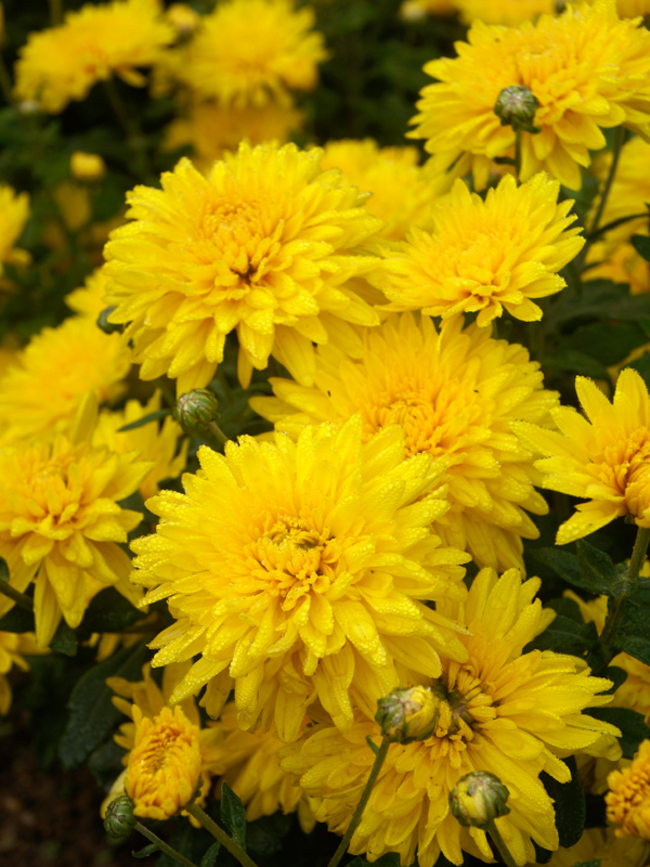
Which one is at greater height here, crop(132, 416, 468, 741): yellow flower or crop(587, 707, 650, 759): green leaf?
crop(132, 416, 468, 741): yellow flower

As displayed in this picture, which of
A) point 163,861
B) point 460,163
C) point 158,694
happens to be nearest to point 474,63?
point 460,163

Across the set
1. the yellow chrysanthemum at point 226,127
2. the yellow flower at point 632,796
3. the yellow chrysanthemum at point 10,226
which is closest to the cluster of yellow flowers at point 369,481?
the yellow flower at point 632,796

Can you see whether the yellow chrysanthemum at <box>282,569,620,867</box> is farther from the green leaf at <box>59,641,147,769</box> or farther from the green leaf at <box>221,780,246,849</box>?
the green leaf at <box>59,641,147,769</box>

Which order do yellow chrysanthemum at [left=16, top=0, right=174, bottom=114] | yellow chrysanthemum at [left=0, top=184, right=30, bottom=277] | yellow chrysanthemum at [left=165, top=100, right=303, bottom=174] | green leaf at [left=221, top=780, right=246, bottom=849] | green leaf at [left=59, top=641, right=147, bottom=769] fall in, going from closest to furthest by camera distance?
green leaf at [left=221, top=780, right=246, bottom=849] → green leaf at [left=59, top=641, right=147, bottom=769] → yellow chrysanthemum at [left=0, top=184, right=30, bottom=277] → yellow chrysanthemum at [left=16, top=0, right=174, bottom=114] → yellow chrysanthemum at [left=165, top=100, right=303, bottom=174]

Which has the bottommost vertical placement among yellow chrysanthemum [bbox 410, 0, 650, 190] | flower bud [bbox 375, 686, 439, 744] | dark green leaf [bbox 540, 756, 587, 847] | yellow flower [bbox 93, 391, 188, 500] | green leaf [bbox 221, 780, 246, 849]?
dark green leaf [bbox 540, 756, 587, 847]

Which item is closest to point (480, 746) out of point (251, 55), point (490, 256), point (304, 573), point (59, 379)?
point (304, 573)

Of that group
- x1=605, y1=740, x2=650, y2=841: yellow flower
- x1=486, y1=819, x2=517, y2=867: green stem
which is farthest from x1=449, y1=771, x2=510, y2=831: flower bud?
x1=605, y1=740, x2=650, y2=841: yellow flower
